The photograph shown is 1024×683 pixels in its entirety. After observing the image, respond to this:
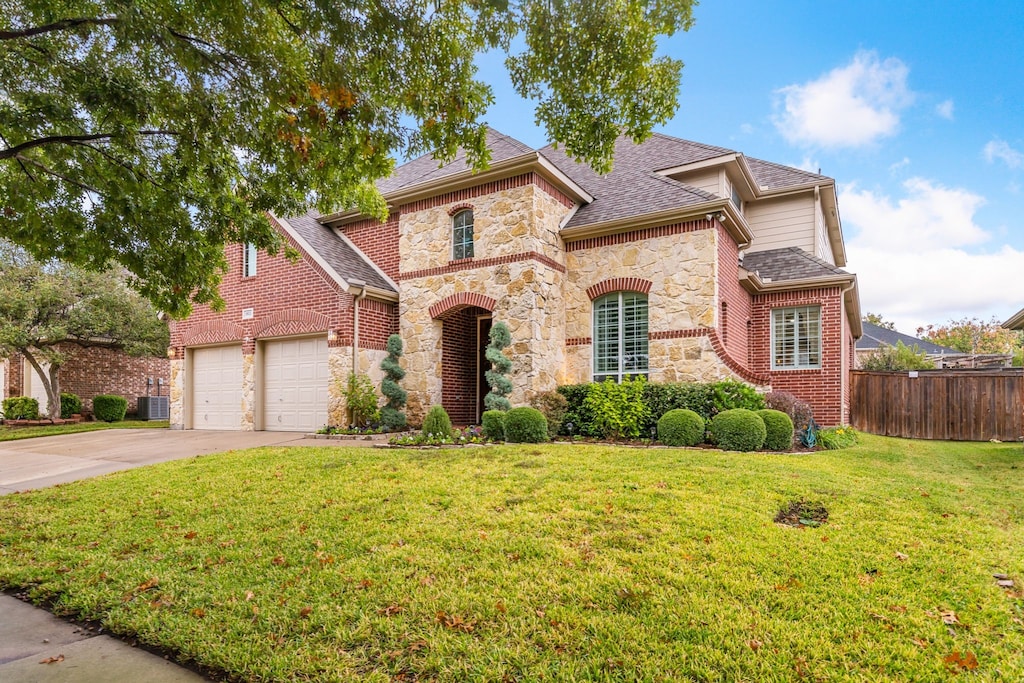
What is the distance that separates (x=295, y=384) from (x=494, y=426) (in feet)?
19.7

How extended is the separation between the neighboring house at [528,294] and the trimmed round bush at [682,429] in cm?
182

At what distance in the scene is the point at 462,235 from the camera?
1327 cm

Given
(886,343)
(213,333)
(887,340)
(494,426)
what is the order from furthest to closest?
(887,340), (886,343), (213,333), (494,426)

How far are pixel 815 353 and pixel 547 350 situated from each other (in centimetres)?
Answer: 741

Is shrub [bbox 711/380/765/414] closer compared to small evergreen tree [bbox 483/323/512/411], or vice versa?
shrub [bbox 711/380/765/414]

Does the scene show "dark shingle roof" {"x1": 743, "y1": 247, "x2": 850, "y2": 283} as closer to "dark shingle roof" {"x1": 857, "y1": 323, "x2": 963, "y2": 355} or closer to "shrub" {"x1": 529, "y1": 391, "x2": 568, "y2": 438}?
"shrub" {"x1": 529, "y1": 391, "x2": 568, "y2": 438}

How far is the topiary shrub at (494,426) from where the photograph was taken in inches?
415

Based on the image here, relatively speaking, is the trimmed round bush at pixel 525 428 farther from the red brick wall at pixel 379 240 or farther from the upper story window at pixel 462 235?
the red brick wall at pixel 379 240

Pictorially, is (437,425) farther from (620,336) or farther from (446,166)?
(446,166)

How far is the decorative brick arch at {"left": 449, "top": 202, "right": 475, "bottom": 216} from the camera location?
13.0 meters

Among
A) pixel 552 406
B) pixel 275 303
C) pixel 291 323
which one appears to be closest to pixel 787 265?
pixel 552 406

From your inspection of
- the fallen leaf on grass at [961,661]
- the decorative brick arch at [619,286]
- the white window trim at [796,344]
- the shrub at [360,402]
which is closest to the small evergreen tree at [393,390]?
the shrub at [360,402]

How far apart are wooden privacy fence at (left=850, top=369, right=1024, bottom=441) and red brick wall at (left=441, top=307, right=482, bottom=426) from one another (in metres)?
10.9

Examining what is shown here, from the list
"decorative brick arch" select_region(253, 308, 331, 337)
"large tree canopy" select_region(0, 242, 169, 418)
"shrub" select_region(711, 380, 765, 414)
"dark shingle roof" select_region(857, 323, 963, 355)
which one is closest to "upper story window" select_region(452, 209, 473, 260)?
"decorative brick arch" select_region(253, 308, 331, 337)
